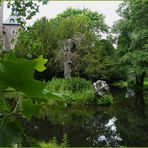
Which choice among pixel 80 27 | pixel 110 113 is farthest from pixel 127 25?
pixel 110 113

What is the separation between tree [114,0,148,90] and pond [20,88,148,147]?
618cm

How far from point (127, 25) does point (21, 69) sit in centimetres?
2508

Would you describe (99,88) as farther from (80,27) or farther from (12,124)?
(12,124)

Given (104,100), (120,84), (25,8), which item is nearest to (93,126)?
(104,100)

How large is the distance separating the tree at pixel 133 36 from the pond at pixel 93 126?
6177mm

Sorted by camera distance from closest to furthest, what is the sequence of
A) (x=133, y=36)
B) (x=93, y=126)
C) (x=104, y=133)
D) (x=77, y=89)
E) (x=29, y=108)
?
(x=29, y=108) < (x=104, y=133) < (x=93, y=126) < (x=77, y=89) < (x=133, y=36)

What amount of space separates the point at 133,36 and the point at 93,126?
1246 cm

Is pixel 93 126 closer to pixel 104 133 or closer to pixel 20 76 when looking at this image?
pixel 104 133

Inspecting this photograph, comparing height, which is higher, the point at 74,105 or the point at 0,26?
the point at 0,26

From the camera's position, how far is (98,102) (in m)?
18.6

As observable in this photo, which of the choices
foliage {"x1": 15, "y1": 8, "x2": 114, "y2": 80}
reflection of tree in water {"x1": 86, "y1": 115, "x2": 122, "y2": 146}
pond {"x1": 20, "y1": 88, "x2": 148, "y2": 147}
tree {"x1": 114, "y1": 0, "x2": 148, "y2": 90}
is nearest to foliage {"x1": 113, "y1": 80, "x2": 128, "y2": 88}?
foliage {"x1": 15, "y1": 8, "x2": 114, "y2": 80}

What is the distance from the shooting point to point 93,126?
43.8 ft

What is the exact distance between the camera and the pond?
435 inches

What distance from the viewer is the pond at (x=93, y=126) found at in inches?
435
